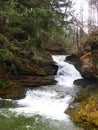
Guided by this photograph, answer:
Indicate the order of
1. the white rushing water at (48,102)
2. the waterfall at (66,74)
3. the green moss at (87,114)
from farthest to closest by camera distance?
the waterfall at (66,74) → the white rushing water at (48,102) → the green moss at (87,114)

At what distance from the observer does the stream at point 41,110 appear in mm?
10145

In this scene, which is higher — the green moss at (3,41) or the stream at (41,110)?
the green moss at (3,41)

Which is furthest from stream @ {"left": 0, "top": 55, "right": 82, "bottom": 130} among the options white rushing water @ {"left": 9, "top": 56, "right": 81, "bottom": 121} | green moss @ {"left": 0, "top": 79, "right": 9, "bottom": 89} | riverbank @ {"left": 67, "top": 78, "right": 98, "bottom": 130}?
green moss @ {"left": 0, "top": 79, "right": 9, "bottom": 89}

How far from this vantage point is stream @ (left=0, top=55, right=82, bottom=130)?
10145mm

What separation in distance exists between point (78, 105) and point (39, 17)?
5971 mm

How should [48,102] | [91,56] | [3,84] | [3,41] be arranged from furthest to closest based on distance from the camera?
Answer: [91,56] < [3,84] < [48,102] < [3,41]

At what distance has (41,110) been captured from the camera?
12.3 m

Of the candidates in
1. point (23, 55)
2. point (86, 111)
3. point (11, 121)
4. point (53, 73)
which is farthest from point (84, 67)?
point (11, 121)

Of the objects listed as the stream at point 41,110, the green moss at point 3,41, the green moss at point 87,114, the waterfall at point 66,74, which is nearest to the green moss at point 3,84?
the stream at point 41,110

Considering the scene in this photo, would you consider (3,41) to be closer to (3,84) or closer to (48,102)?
(3,84)

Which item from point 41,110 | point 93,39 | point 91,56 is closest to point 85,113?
point 41,110

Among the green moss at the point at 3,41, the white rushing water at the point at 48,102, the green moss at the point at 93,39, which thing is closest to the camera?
the white rushing water at the point at 48,102

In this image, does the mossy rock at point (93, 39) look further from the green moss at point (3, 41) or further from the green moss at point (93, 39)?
the green moss at point (3, 41)

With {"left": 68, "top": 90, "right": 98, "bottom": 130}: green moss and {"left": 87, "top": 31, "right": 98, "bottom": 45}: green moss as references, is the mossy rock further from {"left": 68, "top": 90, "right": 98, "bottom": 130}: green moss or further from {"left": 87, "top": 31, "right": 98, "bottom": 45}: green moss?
{"left": 68, "top": 90, "right": 98, "bottom": 130}: green moss
